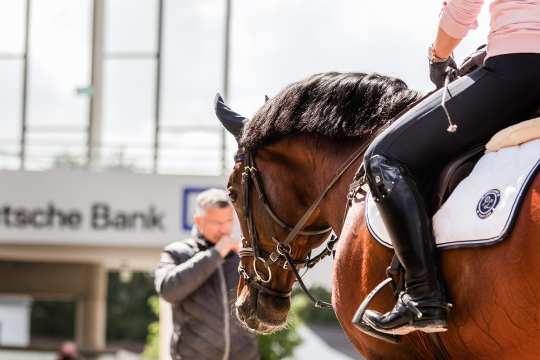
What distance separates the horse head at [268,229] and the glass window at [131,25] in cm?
1785

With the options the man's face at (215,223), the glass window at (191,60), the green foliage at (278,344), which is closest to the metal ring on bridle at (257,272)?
the man's face at (215,223)

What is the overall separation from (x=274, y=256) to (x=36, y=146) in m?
18.2

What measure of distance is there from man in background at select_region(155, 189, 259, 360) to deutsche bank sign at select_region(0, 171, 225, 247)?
36.1ft

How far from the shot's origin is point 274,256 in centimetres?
399

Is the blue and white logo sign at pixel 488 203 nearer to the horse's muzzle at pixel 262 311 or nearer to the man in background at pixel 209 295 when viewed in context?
the horse's muzzle at pixel 262 311

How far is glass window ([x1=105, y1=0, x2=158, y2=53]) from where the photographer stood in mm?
21531

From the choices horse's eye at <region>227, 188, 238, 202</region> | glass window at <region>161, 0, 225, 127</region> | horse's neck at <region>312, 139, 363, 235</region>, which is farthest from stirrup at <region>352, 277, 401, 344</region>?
glass window at <region>161, 0, 225, 127</region>

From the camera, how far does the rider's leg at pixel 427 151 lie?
3.07 m

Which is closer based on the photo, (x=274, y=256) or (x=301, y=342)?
(x=274, y=256)

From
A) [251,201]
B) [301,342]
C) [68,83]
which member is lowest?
[301,342]

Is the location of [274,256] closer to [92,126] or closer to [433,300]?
[433,300]

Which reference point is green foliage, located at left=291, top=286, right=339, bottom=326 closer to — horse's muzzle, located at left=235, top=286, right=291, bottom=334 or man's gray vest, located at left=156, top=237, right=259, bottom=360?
man's gray vest, located at left=156, top=237, right=259, bottom=360

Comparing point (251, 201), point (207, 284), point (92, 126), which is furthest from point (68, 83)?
point (251, 201)

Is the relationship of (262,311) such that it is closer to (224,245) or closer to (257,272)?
(257,272)
